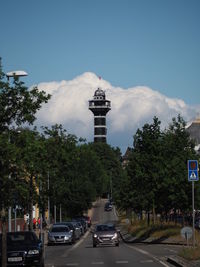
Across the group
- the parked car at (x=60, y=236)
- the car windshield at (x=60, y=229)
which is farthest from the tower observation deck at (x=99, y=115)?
the parked car at (x=60, y=236)

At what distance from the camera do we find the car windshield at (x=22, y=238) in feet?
92.3

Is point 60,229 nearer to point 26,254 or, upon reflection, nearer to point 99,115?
point 26,254

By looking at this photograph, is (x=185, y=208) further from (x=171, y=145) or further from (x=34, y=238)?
(x=34, y=238)

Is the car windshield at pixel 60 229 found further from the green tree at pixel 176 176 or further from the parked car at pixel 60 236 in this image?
the green tree at pixel 176 176

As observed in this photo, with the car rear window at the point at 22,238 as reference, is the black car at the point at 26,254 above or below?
below

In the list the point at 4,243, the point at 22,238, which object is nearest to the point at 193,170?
the point at 22,238

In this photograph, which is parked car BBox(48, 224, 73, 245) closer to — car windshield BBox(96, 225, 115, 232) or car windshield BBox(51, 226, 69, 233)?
car windshield BBox(51, 226, 69, 233)

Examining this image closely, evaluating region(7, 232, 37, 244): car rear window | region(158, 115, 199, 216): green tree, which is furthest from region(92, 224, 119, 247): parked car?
region(7, 232, 37, 244): car rear window

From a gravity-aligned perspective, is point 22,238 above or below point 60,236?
above

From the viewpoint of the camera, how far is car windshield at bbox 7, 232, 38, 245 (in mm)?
28141

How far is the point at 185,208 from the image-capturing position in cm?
4703

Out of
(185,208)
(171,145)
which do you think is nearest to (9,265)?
(185,208)

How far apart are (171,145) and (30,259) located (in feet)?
89.8

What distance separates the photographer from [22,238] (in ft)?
Answer: 93.1
